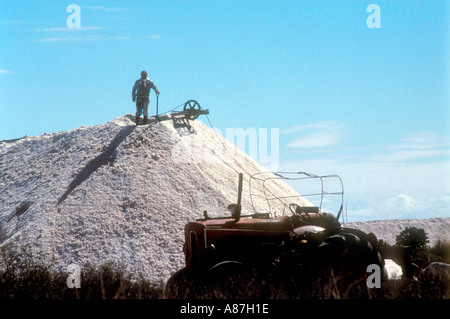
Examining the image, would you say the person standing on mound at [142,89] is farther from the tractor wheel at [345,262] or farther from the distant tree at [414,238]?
the tractor wheel at [345,262]

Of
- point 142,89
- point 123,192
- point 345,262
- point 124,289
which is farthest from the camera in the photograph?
point 142,89

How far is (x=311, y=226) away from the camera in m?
9.69

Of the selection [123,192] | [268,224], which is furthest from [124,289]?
[123,192]

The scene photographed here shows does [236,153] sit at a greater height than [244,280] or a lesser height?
greater

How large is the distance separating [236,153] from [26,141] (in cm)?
1477

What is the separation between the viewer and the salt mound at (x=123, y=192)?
19.0 meters

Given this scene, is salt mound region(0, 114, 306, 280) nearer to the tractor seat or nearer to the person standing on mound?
the person standing on mound

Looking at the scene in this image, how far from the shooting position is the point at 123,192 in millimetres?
22172

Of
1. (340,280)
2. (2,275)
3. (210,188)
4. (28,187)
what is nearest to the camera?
(340,280)

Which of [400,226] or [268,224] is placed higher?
[268,224]

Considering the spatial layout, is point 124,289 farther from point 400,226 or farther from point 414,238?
point 400,226

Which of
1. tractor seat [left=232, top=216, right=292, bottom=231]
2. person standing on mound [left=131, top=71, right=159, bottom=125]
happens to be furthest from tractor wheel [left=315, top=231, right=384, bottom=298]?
person standing on mound [left=131, top=71, right=159, bottom=125]
